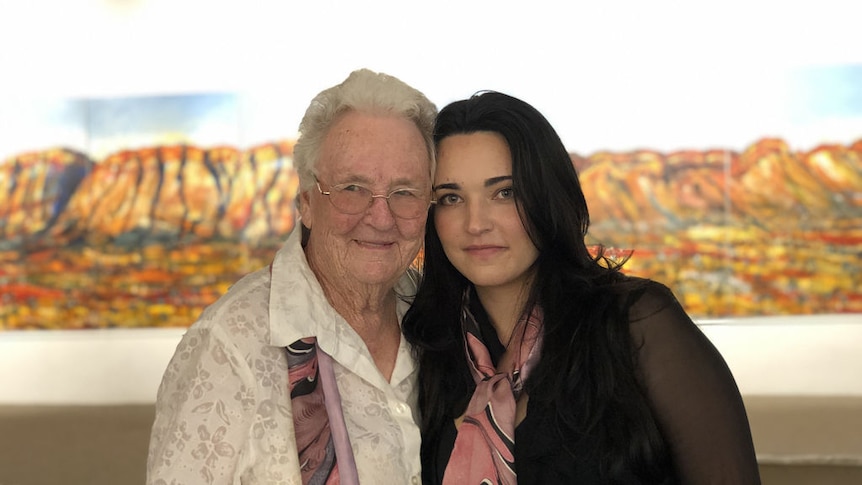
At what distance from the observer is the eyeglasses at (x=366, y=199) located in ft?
7.43

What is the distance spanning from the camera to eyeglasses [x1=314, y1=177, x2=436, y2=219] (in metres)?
2.26

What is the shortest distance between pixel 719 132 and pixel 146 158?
14.9 feet

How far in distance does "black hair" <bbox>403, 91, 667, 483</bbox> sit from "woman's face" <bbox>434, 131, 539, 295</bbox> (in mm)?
28

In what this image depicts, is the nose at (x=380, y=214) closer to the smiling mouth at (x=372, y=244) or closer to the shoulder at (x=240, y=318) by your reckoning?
the smiling mouth at (x=372, y=244)

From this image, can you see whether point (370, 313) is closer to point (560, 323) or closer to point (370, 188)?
point (370, 188)

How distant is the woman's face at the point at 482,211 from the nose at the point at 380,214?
0.19 meters

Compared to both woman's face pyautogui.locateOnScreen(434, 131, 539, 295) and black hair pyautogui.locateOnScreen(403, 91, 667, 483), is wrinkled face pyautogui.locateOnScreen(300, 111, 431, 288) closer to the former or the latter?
woman's face pyautogui.locateOnScreen(434, 131, 539, 295)

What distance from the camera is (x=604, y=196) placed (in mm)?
7129

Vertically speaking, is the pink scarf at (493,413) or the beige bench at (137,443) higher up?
the pink scarf at (493,413)

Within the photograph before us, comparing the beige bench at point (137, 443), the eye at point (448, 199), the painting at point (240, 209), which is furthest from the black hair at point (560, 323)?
the painting at point (240, 209)

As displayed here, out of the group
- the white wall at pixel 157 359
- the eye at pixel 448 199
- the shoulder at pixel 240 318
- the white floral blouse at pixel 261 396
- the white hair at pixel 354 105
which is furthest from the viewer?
the white wall at pixel 157 359

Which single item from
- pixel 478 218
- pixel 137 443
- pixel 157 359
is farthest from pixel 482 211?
pixel 157 359

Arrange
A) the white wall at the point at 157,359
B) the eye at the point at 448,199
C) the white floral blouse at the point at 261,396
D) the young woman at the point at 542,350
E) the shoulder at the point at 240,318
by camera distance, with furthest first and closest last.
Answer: the white wall at the point at 157,359 < the eye at the point at 448,199 < the young woman at the point at 542,350 < the shoulder at the point at 240,318 < the white floral blouse at the point at 261,396

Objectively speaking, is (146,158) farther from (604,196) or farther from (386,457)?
(386,457)
